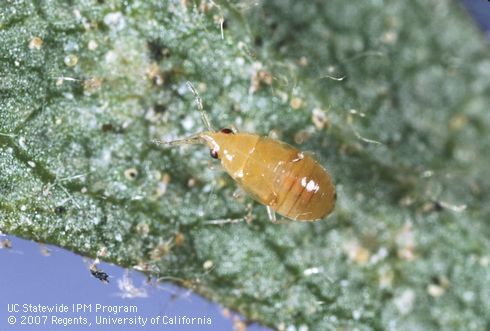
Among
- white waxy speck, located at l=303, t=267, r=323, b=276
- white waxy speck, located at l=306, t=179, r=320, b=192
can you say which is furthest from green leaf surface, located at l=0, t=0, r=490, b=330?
white waxy speck, located at l=306, t=179, r=320, b=192

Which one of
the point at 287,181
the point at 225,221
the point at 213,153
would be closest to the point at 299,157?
the point at 287,181

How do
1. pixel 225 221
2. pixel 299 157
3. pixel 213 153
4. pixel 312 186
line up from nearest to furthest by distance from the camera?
pixel 312 186
pixel 299 157
pixel 213 153
pixel 225 221

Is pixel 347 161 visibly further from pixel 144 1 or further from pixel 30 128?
pixel 30 128

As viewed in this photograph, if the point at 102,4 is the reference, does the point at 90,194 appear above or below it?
below

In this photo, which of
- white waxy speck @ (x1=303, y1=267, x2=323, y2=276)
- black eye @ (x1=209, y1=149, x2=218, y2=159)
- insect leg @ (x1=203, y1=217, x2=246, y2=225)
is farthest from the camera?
white waxy speck @ (x1=303, y1=267, x2=323, y2=276)

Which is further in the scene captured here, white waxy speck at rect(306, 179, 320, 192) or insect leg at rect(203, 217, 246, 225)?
insect leg at rect(203, 217, 246, 225)

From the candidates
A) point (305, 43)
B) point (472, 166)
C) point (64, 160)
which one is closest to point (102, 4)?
point (64, 160)

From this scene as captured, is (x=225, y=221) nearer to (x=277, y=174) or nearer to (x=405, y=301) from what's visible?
(x=277, y=174)

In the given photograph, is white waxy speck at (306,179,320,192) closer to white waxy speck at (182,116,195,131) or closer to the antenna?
the antenna
